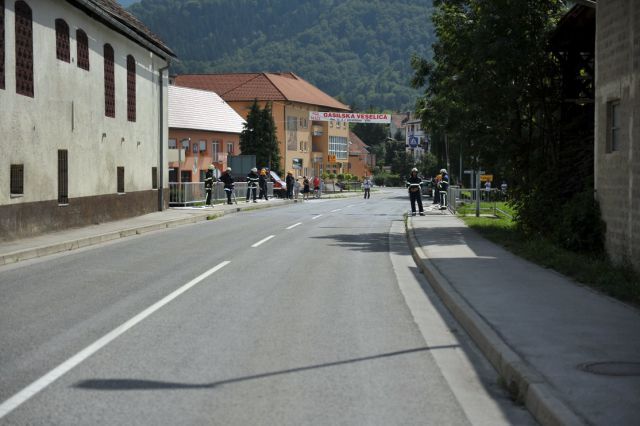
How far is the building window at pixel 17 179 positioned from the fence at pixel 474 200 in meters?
19.0

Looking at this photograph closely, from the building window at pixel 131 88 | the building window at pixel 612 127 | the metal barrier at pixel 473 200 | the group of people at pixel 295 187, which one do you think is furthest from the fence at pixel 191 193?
the building window at pixel 612 127

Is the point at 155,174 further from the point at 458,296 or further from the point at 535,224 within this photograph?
the point at 458,296

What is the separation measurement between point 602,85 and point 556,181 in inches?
191

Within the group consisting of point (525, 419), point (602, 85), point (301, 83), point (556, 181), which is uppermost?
point (301, 83)

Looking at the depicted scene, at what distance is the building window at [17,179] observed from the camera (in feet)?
65.9

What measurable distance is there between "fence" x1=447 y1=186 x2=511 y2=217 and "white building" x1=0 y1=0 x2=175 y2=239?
12340 millimetres

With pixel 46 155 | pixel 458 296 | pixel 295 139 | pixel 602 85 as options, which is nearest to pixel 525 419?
pixel 458 296

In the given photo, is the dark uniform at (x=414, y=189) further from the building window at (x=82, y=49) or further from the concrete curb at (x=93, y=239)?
the building window at (x=82, y=49)

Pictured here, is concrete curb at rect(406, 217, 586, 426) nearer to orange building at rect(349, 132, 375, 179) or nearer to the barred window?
the barred window

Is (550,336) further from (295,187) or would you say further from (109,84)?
(295,187)

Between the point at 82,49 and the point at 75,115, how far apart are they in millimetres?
2326

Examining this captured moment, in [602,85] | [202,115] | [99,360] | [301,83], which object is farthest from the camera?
[301,83]

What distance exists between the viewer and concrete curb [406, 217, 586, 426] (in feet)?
18.6

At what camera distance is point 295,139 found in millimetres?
110000
